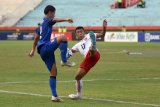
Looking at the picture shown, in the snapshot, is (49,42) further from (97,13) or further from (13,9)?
(13,9)

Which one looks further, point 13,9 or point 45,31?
point 13,9

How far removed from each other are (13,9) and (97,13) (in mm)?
15606

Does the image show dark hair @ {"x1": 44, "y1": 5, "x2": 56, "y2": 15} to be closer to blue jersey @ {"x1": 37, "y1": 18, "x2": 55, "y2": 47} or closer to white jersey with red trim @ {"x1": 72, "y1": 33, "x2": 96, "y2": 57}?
blue jersey @ {"x1": 37, "y1": 18, "x2": 55, "y2": 47}

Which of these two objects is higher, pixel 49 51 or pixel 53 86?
pixel 49 51

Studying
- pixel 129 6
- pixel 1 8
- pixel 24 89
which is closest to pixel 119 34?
pixel 129 6

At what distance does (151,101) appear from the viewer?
13.3 m

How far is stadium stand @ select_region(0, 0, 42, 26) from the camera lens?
268ft

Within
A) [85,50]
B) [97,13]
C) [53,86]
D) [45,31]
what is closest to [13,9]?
[97,13]

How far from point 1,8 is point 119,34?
2828 centimetres

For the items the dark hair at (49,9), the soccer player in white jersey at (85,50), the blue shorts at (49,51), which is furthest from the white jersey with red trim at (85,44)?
the dark hair at (49,9)

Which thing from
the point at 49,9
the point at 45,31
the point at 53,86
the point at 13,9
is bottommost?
the point at 13,9

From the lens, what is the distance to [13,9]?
8588 centimetres

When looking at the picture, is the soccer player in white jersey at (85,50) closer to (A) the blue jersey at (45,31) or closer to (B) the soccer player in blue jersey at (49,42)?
(B) the soccer player in blue jersey at (49,42)

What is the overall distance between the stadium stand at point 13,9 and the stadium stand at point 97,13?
35.1 inches
